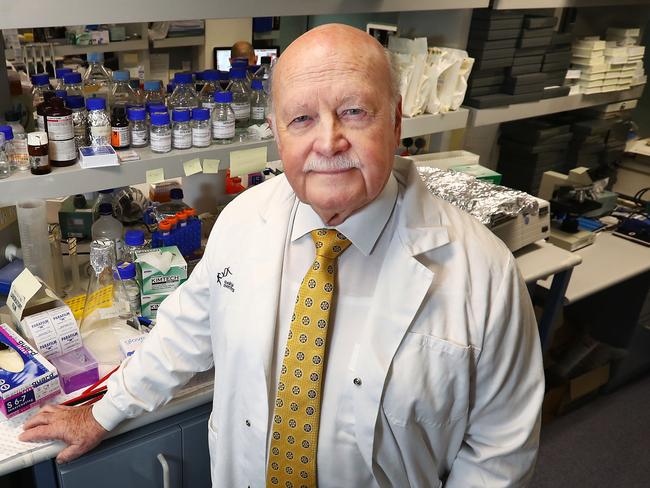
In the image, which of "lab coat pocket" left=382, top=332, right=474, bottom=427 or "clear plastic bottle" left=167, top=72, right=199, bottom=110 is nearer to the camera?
"lab coat pocket" left=382, top=332, right=474, bottom=427

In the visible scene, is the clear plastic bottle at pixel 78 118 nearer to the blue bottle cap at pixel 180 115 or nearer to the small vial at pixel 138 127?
the small vial at pixel 138 127

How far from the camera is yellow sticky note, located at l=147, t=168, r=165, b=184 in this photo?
1.54 metres

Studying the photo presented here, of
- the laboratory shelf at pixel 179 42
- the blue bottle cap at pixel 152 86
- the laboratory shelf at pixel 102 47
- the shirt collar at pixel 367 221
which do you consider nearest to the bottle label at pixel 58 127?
the blue bottle cap at pixel 152 86

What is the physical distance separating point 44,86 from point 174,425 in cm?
100

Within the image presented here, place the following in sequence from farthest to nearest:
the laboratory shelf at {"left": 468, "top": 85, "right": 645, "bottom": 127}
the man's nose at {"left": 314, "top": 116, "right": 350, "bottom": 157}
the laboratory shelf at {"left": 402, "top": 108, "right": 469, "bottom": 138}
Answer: the laboratory shelf at {"left": 468, "top": 85, "right": 645, "bottom": 127} < the laboratory shelf at {"left": 402, "top": 108, "right": 469, "bottom": 138} < the man's nose at {"left": 314, "top": 116, "right": 350, "bottom": 157}

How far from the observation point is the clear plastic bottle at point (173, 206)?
1.85 m

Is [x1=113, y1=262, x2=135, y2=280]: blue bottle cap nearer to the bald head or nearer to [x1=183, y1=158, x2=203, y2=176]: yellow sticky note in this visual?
[x1=183, y1=158, x2=203, y2=176]: yellow sticky note

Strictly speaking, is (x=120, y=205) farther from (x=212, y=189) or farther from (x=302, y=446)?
(x=302, y=446)

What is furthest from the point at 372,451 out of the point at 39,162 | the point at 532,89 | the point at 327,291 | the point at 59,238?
the point at 532,89

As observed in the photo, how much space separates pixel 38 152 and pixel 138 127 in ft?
0.91

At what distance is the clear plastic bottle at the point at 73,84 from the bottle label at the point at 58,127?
252mm

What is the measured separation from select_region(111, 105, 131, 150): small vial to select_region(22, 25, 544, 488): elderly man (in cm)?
52

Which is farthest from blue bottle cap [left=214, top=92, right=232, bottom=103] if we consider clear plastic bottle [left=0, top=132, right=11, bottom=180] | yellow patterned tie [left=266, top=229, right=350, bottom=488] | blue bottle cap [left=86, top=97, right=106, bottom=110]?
yellow patterned tie [left=266, top=229, right=350, bottom=488]

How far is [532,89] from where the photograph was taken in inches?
90.9
